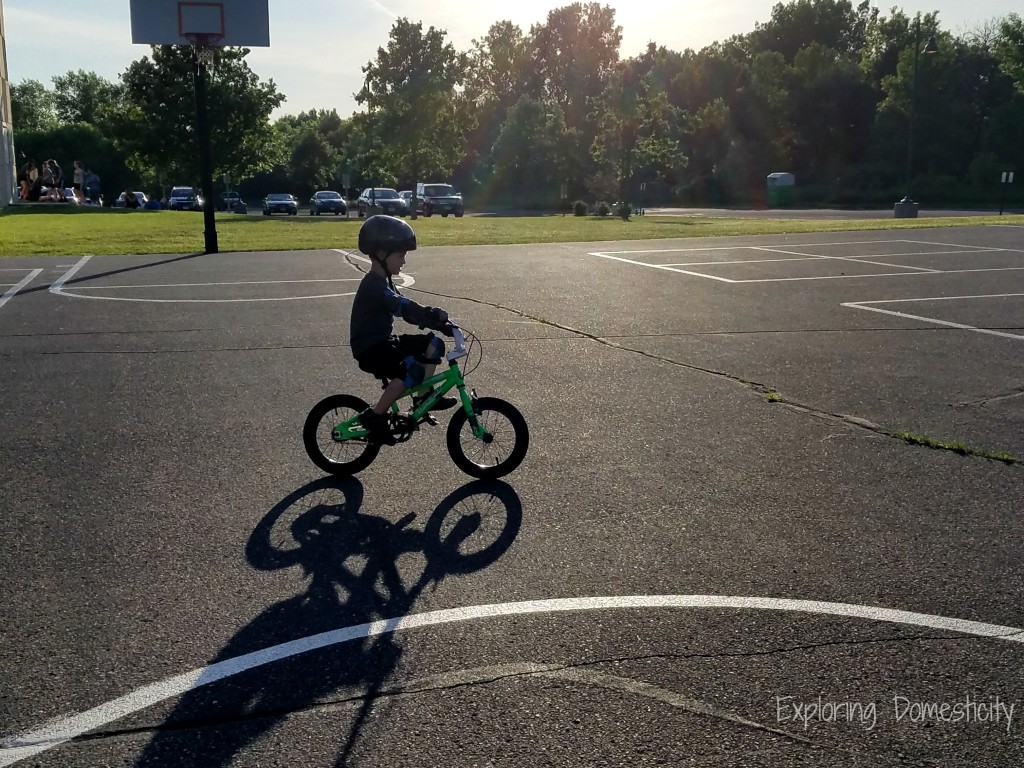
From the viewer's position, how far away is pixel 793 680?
3.85 meters

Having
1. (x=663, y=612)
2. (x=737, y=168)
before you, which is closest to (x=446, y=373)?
(x=663, y=612)

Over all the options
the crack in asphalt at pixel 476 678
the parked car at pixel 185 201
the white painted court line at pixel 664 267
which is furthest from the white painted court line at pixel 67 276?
the parked car at pixel 185 201

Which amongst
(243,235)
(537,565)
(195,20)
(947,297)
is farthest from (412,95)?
(537,565)

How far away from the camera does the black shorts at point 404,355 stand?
20.1 feet

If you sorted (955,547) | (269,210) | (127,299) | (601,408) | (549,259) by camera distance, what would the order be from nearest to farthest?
(955,547)
(601,408)
(127,299)
(549,259)
(269,210)

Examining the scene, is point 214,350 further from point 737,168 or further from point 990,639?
point 737,168

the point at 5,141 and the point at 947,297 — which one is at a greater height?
the point at 5,141

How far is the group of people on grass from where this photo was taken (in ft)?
205

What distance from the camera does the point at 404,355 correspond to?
20.2 feet

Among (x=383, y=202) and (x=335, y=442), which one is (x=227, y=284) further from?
(x=383, y=202)

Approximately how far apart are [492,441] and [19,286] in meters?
13.0

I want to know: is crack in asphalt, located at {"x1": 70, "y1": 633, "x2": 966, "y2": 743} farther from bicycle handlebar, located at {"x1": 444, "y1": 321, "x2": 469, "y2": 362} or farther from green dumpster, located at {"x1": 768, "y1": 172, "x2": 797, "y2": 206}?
green dumpster, located at {"x1": 768, "y1": 172, "x2": 797, "y2": 206}

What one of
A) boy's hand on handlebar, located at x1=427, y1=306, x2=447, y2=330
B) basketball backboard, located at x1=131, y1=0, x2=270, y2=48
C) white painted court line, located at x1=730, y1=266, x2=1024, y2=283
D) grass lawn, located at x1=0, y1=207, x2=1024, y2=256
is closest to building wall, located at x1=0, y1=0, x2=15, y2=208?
grass lawn, located at x1=0, y1=207, x2=1024, y2=256

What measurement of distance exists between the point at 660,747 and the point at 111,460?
4662mm
